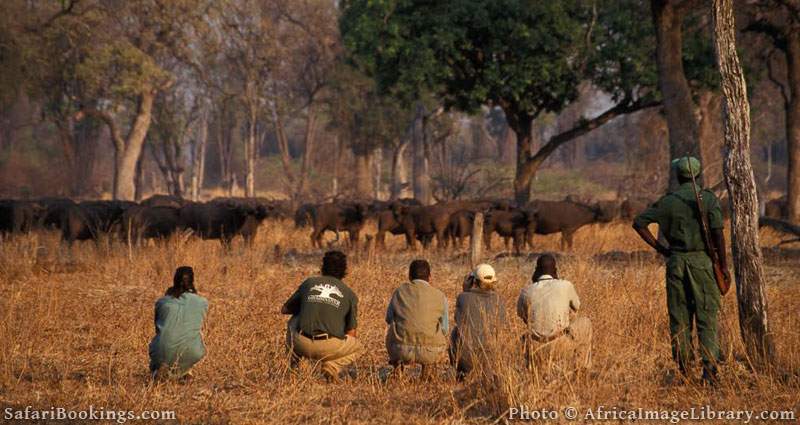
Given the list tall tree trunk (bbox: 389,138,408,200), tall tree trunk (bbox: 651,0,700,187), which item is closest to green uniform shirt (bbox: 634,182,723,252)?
tall tree trunk (bbox: 651,0,700,187)

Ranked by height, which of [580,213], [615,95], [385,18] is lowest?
[580,213]

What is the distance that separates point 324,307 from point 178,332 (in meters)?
1.27

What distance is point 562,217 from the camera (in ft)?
65.1

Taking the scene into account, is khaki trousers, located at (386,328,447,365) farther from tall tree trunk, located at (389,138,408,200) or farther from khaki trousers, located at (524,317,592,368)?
tall tree trunk, located at (389,138,408,200)

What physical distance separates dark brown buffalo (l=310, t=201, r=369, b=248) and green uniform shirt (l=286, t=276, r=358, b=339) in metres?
13.0

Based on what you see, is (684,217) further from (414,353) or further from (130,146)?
(130,146)

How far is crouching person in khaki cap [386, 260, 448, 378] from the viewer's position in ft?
25.9

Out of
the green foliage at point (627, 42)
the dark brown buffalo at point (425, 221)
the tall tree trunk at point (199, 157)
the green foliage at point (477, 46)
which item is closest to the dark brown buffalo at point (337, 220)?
the dark brown buffalo at point (425, 221)

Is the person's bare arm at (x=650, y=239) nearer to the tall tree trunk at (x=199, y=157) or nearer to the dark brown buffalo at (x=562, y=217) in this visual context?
the dark brown buffalo at (x=562, y=217)

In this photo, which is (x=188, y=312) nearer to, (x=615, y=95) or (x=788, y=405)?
(x=788, y=405)

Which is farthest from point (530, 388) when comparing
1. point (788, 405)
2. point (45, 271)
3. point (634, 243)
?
point (634, 243)

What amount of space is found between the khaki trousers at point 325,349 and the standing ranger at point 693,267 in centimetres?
277

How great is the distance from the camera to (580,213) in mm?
20172

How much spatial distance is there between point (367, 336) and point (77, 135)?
43717 mm
